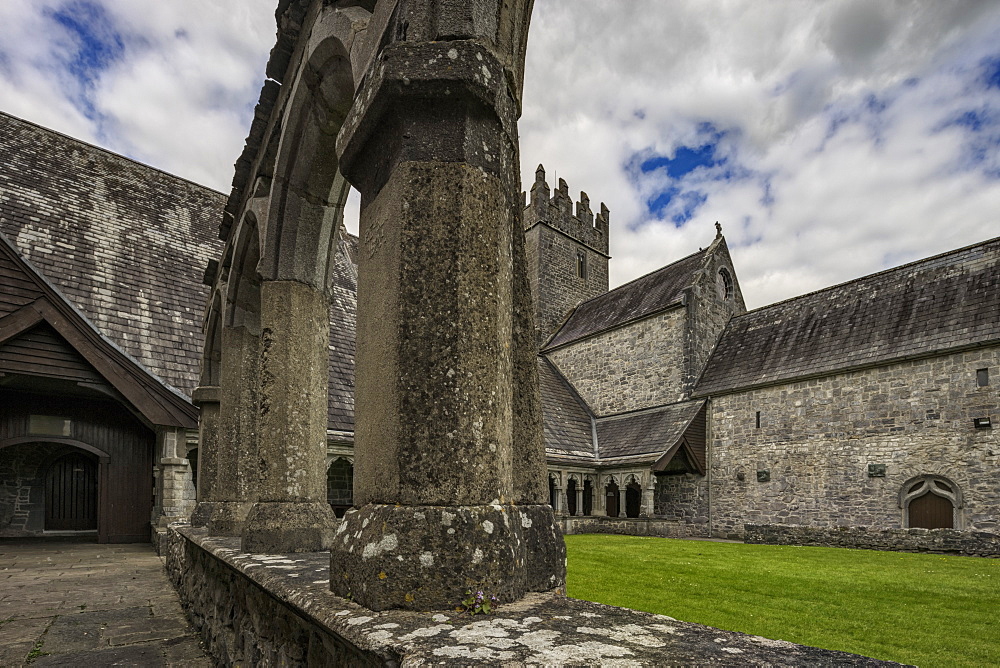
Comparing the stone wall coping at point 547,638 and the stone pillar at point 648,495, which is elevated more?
the stone wall coping at point 547,638

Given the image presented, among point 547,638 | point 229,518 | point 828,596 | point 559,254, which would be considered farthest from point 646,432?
point 547,638

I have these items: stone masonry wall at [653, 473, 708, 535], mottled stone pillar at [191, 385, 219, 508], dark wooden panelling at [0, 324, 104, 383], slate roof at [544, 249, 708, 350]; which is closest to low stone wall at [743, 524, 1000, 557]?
stone masonry wall at [653, 473, 708, 535]

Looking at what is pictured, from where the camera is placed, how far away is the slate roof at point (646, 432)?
1677cm

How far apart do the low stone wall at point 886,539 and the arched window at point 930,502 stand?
199 cm

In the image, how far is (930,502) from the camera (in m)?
12.9

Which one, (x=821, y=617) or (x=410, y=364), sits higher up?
(x=410, y=364)

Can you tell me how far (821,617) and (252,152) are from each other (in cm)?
633

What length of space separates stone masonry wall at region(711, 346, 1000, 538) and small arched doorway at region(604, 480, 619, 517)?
3.02 metres

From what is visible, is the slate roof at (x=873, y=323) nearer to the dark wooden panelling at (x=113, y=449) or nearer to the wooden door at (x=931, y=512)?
the wooden door at (x=931, y=512)

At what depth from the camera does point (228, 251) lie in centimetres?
656

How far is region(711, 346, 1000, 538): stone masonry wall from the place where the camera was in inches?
490

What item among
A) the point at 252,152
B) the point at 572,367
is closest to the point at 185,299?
the point at 252,152

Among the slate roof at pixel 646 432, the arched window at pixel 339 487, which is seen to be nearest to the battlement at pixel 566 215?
the slate roof at pixel 646 432

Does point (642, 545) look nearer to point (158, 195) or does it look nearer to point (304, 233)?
point (304, 233)
